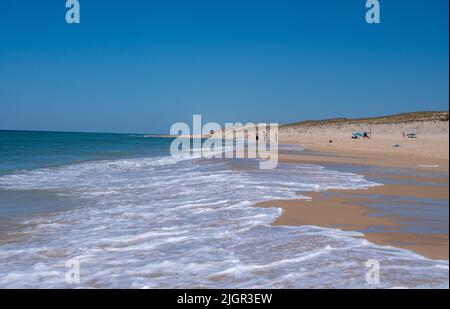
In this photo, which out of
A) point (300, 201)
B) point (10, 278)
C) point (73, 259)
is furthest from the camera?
point (300, 201)

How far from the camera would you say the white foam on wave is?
465 centimetres

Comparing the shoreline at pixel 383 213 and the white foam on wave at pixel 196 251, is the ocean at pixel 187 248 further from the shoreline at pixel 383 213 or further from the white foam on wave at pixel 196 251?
the shoreline at pixel 383 213

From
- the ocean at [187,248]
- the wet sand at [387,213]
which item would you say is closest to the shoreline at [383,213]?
the wet sand at [387,213]

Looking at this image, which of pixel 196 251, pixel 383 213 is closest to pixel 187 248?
pixel 196 251

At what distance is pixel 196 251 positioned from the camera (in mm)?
5855

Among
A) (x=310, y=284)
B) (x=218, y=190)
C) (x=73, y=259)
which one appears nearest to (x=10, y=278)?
(x=73, y=259)

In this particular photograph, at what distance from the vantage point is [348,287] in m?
4.21

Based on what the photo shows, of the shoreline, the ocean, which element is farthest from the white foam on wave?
the shoreline

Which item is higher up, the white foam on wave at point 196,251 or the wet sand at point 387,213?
the wet sand at point 387,213

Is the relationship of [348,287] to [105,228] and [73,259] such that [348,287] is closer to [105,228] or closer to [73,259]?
[73,259]

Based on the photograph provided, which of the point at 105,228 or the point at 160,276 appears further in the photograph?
the point at 105,228

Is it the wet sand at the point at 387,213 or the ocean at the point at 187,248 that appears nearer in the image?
the ocean at the point at 187,248

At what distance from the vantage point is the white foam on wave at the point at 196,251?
183 inches

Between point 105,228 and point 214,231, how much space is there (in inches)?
80.5
